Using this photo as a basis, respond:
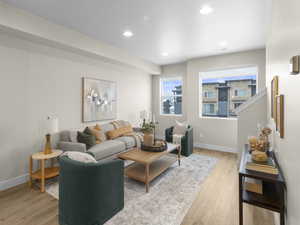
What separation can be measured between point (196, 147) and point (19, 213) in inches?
178

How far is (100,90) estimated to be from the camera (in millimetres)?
4293

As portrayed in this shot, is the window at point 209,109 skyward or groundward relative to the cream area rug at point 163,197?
skyward

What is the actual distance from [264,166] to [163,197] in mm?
1471

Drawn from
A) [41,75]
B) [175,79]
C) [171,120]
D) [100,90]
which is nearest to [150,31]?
[100,90]

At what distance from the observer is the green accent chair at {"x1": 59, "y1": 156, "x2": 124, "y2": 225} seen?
5.57 ft

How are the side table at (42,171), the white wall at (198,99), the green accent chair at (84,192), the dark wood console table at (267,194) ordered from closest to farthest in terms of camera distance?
the dark wood console table at (267,194)
the green accent chair at (84,192)
the side table at (42,171)
the white wall at (198,99)

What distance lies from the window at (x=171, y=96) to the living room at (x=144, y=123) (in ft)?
3.05

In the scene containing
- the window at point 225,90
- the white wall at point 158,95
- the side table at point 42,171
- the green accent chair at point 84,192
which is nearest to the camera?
the green accent chair at point 84,192

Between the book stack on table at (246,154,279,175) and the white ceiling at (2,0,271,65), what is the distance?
2212 millimetres

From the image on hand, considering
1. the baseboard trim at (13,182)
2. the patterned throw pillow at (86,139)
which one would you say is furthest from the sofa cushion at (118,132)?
the baseboard trim at (13,182)

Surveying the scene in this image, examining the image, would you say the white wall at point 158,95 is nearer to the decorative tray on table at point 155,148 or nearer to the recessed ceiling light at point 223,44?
the recessed ceiling light at point 223,44

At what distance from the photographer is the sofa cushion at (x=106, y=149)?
10.4 feet

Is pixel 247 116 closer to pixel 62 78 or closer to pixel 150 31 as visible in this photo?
pixel 150 31

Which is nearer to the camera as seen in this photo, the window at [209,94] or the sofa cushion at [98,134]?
the sofa cushion at [98,134]
